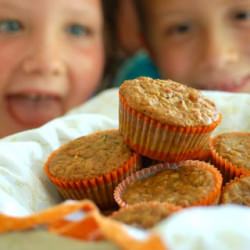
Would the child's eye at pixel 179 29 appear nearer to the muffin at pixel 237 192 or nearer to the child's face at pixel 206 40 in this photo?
the child's face at pixel 206 40

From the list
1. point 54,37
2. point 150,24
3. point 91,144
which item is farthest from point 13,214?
point 150,24

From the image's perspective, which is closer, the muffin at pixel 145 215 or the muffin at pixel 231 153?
the muffin at pixel 145 215

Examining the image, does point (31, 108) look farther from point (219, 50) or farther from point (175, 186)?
point (175, 186)

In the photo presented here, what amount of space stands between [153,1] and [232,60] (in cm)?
34

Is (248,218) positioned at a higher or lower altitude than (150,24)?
higher

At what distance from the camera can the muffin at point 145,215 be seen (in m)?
0.66

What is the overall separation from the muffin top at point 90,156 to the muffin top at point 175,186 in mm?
55

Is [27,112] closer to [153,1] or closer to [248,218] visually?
[153,1]

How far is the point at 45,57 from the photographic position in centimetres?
153

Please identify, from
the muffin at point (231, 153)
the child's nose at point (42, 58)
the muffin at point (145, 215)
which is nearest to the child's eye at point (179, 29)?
the child's nose at point (42, 58)

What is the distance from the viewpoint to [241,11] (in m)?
1.65

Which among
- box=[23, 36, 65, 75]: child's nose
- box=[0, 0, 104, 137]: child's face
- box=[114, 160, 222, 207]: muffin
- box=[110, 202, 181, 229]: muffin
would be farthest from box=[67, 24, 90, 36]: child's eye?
box=[110, 202, 181, 229]: muffin

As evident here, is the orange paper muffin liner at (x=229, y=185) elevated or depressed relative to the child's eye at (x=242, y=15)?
depressed

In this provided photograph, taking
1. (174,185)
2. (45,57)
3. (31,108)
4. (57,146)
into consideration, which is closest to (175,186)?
(174,185)
